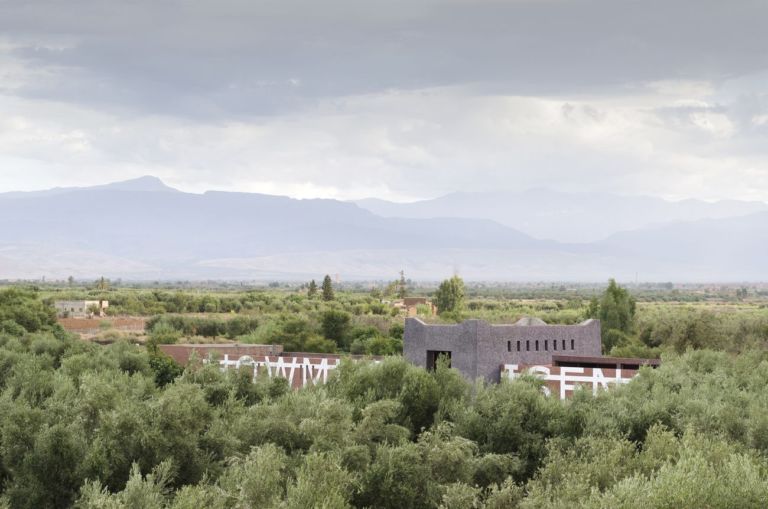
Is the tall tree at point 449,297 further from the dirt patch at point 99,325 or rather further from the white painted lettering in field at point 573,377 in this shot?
the white painted lettering in field at point 573,377

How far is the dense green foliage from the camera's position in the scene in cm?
1566

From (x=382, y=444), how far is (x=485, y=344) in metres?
13.4

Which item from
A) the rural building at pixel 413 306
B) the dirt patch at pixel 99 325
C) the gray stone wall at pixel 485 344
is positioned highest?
the gray stone wall at pixel 485 344

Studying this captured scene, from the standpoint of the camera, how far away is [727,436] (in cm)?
2169

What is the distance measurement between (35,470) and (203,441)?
Result: 3.50 metres

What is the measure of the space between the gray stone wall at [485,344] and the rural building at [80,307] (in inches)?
2707

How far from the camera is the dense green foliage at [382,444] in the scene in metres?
15.7

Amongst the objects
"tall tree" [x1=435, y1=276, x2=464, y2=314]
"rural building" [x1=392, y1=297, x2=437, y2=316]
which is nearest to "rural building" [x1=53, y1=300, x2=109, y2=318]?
"rural building" [x1=392, y1=297, x2=437, y2=316]

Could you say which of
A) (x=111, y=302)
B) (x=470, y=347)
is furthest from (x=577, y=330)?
(x=111, y=302)

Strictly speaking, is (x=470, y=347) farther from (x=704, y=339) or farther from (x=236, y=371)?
(x=704, y=339)

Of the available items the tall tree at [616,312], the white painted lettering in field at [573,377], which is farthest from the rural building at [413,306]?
the white painted lettering in field at [573,377]

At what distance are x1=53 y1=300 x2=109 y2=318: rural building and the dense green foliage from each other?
74432 millimetres

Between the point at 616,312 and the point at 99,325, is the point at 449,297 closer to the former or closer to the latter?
the point at 616,312

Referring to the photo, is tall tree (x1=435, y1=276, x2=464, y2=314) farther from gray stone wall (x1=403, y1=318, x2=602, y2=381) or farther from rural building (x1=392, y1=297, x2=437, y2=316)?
gray stone wall (x1=403, y1=318, x2=602, y2=381)
